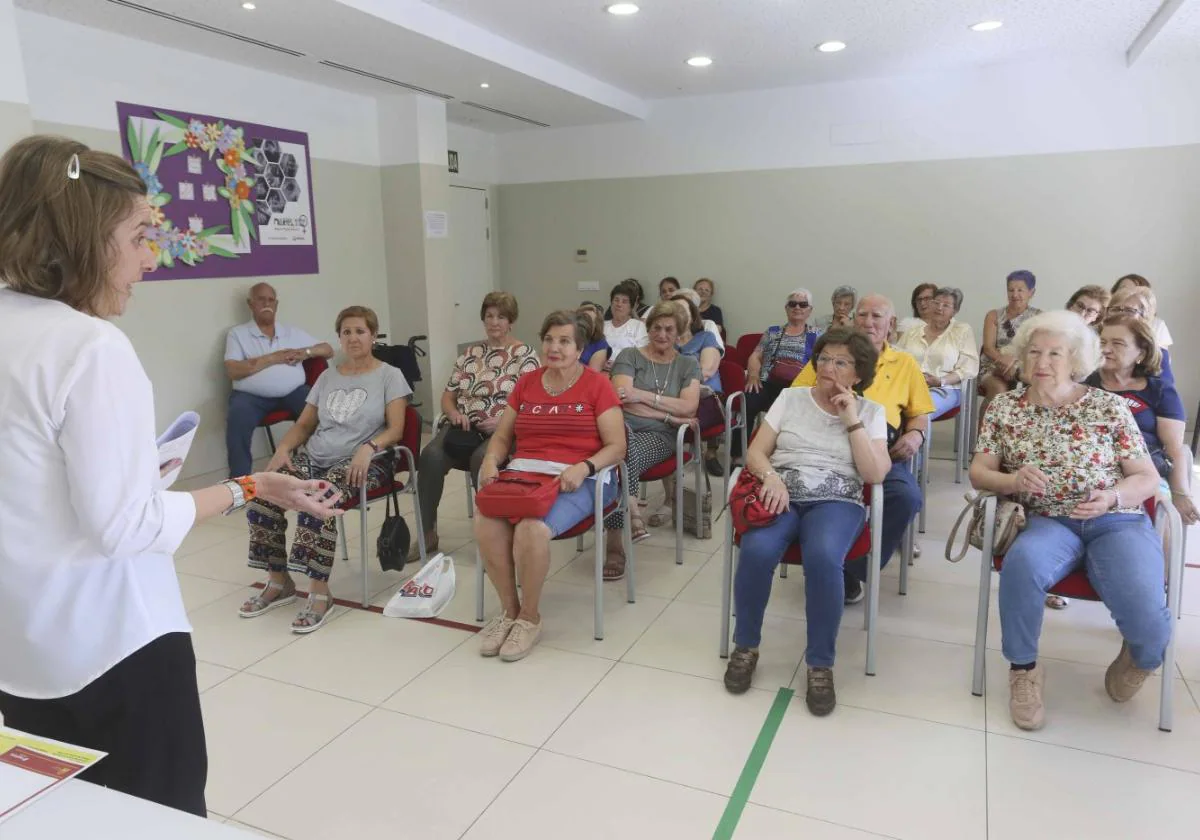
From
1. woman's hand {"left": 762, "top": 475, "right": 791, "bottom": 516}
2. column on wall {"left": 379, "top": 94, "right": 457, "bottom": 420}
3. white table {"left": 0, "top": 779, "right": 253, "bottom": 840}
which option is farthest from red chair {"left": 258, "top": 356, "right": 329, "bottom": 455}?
white table {"left": 0, "top": 779, "right": 253, "bottom": 840}

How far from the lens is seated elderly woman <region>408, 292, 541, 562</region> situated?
382 cm

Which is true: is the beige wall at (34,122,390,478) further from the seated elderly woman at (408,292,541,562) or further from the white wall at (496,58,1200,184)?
the white wall at (496,58,1200,184)

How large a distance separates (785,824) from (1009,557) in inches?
41.6

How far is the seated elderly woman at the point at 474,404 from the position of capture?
12.5 ft

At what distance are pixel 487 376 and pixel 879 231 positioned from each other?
421 cm

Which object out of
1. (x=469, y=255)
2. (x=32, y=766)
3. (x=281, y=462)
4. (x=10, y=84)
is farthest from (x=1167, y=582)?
(x=469, y=255)

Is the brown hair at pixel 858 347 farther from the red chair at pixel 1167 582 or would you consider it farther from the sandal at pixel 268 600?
the sandal at pixel 268 600

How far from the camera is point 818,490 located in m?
2.68

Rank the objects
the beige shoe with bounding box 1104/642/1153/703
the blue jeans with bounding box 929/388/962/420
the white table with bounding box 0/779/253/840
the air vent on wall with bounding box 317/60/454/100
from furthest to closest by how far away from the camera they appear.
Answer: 1. the air vent on wall with bounding box 317/60/454/100
2. the blue jeans with bounding box 929/388/962/420
3. the beige shoe with bounding box 1104/642/1153/703
4. the white table with bounding box 0/779/253/840

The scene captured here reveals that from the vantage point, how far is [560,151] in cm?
770

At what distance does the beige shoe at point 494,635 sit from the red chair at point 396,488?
65 centimetres

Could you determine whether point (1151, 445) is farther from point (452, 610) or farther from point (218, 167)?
point (218, 167)

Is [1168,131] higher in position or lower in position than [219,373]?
higher

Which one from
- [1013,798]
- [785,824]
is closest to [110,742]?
[785,824]
